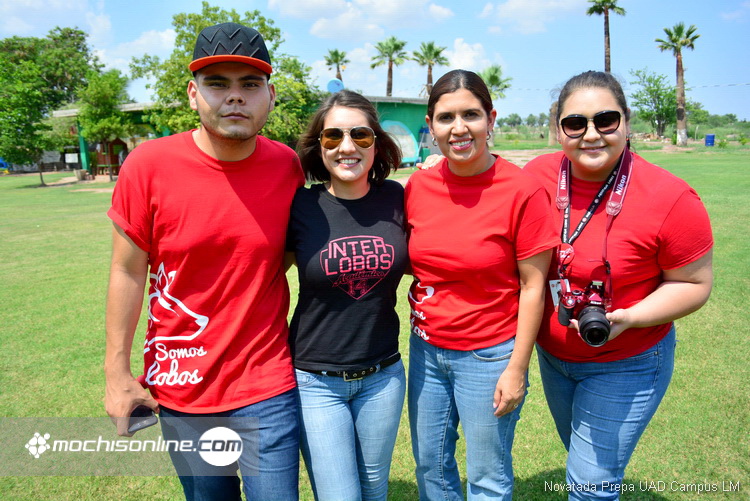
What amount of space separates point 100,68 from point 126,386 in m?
71.5

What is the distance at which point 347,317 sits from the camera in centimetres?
239

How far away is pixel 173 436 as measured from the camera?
7.70 feet

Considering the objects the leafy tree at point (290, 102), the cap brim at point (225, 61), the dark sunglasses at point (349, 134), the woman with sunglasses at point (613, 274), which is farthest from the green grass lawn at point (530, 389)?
the leafy tree at point (290, 102)

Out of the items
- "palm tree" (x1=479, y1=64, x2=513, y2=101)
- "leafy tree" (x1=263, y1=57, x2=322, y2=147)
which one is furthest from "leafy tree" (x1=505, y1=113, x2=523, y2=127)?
"leafy tree" (x1=263, y1=57, x2=322, y2=147)

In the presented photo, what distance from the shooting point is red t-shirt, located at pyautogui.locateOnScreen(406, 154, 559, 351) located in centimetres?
234

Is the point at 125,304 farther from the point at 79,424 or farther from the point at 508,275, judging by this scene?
the point at 79,424

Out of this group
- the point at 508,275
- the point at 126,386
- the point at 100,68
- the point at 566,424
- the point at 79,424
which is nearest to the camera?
the point at 126,386

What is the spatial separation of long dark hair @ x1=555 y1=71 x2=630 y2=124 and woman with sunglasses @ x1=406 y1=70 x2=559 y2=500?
14.8 inches

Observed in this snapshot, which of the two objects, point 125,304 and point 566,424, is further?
point 566,424

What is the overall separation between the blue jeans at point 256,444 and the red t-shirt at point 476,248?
2.63 feet

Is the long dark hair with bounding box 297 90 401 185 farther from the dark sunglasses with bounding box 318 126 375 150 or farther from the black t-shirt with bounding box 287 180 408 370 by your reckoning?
the black t-shirt with bounding box 287 180 408 370

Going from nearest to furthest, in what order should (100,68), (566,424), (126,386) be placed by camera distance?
(126,386), (566,424), (100,68)

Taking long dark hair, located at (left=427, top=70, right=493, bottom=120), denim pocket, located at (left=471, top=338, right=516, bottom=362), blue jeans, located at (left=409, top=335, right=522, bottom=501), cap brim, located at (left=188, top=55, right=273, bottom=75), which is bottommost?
blue jeans, located at (left=409, top=335, right=522, bottom=501)

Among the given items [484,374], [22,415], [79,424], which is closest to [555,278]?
[484,374]
